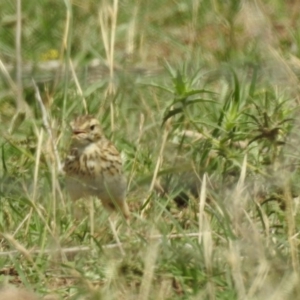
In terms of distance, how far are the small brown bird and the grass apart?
0.10 m

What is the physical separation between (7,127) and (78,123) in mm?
900

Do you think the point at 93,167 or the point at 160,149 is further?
the point at 160,149

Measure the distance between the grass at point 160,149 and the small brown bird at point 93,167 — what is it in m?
0.10

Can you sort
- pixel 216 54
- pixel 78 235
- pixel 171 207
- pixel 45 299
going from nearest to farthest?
pixel 45 299
pixel 78 235
pixel 171 207
pixel 216 54

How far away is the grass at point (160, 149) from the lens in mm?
4887

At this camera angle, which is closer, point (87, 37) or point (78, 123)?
point (78, 123)

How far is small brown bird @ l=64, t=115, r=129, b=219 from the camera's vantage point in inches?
239

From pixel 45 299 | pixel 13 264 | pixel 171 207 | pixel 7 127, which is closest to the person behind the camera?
pixel 45 299

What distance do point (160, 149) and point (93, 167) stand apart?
1.24ft

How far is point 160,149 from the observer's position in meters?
6.37

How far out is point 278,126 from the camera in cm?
585

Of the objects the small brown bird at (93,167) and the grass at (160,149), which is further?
the small brown bird at (93,167)

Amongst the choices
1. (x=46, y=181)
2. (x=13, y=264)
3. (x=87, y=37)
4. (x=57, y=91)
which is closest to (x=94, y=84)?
(x=57, y=91)

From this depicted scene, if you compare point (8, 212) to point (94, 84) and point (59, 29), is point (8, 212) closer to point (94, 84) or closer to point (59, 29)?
point (94, 84)
